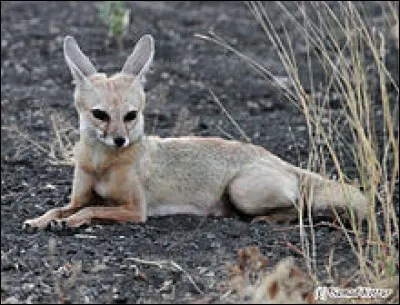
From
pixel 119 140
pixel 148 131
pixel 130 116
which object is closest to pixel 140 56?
pixel 130 116

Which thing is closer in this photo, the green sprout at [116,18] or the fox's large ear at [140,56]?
the fox's large ear at [140,56]

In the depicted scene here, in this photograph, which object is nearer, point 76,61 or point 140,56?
point 76,61

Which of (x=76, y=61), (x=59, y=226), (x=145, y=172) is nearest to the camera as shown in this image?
(x=59, y=226)

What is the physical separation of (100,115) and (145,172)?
564 mm

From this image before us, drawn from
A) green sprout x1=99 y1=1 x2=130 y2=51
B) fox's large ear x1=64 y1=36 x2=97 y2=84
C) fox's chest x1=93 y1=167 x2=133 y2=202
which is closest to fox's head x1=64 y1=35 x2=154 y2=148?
fox's large ear x1=64 y1=36 x2=97 y2=84

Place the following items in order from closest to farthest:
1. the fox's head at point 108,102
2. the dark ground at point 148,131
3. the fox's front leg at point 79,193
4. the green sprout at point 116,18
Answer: the dark ground at point 148,131 → the fox's head at point 108,102 → the fox's front leg at point 79,193 → the green sprout at point 116,18

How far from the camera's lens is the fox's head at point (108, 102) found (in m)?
7.07

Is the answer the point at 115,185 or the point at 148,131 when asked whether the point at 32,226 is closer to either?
the point at 115,185

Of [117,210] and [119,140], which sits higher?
[119,140]

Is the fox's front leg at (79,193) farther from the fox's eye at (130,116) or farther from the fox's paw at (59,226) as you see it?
the fox's eye at (130,116)

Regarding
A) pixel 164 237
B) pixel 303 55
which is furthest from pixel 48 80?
pixel 164 237

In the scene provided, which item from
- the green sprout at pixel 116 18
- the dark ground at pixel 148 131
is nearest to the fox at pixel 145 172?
the dark ground at pixel 148 131

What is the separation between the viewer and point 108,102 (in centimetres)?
712

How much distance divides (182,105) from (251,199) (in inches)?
107
